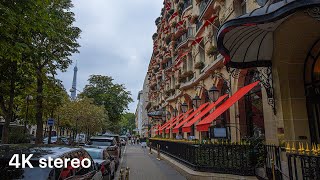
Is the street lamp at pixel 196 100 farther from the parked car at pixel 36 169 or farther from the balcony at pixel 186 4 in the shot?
the parked car at pixel 36 169

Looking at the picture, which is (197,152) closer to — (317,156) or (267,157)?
(267,157)

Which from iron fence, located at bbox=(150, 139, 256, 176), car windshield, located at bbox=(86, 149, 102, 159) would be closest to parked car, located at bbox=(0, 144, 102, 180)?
car windshield, located at bbox=(86, 149, 102, 159)

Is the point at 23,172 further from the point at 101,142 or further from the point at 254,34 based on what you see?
the point at 101,142

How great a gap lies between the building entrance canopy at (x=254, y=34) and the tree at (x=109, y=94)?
1703 inches

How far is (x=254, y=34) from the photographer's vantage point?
8.47 meters

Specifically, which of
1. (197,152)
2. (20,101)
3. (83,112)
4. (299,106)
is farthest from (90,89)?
(299,106)

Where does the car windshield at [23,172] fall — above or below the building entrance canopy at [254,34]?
below

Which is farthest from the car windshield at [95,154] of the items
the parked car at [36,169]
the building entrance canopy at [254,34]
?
the building entrance canopy at [254,34]

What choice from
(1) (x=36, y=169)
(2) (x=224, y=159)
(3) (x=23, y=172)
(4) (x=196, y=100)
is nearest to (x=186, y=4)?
(4) (x=196, y=100)

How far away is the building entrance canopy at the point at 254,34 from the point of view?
627 cm

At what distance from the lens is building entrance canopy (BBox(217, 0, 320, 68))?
6275mm

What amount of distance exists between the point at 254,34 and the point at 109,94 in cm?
4504

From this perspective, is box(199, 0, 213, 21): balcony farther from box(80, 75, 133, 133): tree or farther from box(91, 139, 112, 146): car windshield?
box(80, 75, 133, 133): tree

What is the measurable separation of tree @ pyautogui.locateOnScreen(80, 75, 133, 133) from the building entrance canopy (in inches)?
1703
